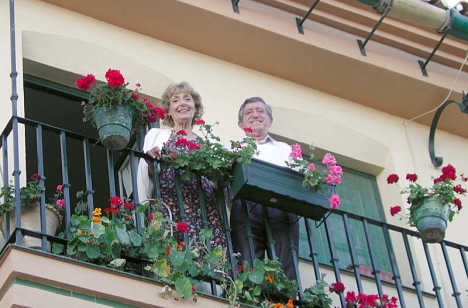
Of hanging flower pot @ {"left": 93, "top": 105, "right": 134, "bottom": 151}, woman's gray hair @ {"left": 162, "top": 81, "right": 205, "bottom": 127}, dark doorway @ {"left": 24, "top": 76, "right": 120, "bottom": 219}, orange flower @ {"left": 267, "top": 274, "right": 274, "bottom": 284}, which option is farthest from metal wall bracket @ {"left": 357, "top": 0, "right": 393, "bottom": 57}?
orange flower @ {"left": 267, "top": 274, "right": 274, "bottom": 284}

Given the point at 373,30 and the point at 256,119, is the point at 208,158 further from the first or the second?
the point at 373,30

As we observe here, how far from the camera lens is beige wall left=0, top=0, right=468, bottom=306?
10.6 metres

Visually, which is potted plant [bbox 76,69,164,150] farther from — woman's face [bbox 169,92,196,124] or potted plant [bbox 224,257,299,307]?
potted plant [bbox 224,257,299,307]

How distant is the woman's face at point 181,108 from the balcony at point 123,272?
0.48 metres

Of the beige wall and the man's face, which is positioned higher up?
the beige wall

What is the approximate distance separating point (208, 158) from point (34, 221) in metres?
1.34

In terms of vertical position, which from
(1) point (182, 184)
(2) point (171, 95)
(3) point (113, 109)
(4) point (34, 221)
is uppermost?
(2) point (171, 95)

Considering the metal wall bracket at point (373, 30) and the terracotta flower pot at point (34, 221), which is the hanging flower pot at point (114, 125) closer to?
the terracotta flower pot at point (34, 221)

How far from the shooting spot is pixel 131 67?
1089cm

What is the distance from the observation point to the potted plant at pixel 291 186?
9102mm

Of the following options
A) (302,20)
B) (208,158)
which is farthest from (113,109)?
(302,20)

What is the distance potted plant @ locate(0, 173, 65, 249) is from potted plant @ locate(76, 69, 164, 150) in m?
0.59

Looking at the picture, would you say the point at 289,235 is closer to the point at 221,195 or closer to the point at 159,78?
the point at 221,195

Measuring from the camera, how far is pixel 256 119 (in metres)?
9.94
